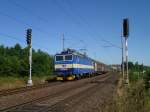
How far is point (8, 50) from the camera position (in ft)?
413

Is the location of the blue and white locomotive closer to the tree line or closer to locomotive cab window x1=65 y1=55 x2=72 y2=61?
locomotive cab window x1=65 y1=55 x2=72 y2=61

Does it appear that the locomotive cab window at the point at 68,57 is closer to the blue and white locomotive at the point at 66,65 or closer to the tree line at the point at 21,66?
the blue and white locomotive at the point at 66,65

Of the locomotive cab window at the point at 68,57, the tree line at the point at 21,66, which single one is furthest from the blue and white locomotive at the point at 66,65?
the tree line at the point at 21,66

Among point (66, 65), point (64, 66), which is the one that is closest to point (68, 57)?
point (66, 65)

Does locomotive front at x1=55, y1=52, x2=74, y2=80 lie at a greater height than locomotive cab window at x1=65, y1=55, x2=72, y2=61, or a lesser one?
lesser

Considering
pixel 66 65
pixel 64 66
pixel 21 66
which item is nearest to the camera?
pixel 66 65

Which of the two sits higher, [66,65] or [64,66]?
[66,65]

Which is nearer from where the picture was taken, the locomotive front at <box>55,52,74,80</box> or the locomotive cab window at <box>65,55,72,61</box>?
the locomotive front at <box>55,52,74,80</box>

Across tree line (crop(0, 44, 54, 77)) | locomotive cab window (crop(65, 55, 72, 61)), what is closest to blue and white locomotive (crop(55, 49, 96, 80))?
locomotive cab window (crop(65, 55, 72, 61))

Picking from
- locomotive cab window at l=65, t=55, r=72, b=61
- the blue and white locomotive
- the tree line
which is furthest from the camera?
the tree line

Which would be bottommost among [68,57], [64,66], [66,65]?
[64,66]

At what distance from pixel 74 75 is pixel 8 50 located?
9127 centimetres

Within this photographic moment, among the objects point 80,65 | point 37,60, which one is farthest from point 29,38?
point 37,60

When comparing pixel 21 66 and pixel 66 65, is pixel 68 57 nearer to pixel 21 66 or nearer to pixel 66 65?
pixel 66 65
